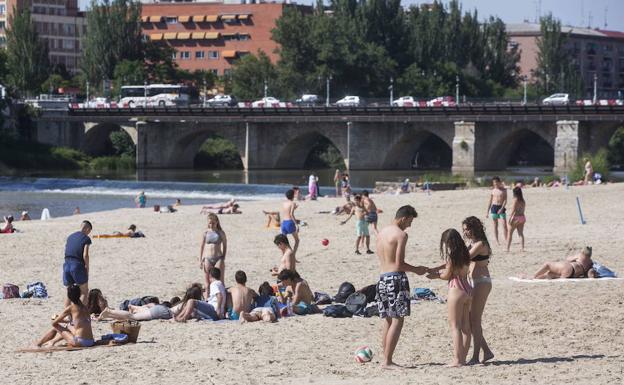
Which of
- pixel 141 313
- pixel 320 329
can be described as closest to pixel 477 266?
pixel 320 329

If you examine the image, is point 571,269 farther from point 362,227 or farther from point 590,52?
point 590,52

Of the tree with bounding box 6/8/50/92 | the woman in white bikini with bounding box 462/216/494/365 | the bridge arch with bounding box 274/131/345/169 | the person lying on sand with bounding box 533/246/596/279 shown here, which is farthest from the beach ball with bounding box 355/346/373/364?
the tree with bounding box 6/8/50/92

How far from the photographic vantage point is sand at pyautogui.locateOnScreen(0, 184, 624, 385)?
15.5m

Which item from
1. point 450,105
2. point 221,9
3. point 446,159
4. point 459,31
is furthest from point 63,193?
point 221,9

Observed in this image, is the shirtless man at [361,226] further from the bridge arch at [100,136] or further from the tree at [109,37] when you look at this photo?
the tree at [109,37]

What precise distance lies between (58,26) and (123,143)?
43.8 meters

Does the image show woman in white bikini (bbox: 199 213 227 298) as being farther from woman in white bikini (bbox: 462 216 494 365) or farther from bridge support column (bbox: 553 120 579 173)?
bridge support column (bbox: 553 120 579 173)

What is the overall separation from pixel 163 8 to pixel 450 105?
5348 cm

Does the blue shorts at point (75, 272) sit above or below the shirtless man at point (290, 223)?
below

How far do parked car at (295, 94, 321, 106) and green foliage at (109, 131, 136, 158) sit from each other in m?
12.4

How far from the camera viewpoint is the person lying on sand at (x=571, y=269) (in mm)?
22266

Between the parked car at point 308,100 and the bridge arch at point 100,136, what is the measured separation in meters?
12.2

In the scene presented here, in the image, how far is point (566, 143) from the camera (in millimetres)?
80750

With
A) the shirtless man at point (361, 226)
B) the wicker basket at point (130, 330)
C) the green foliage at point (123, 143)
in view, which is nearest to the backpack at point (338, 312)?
the wicker basket at point (130, 330)
